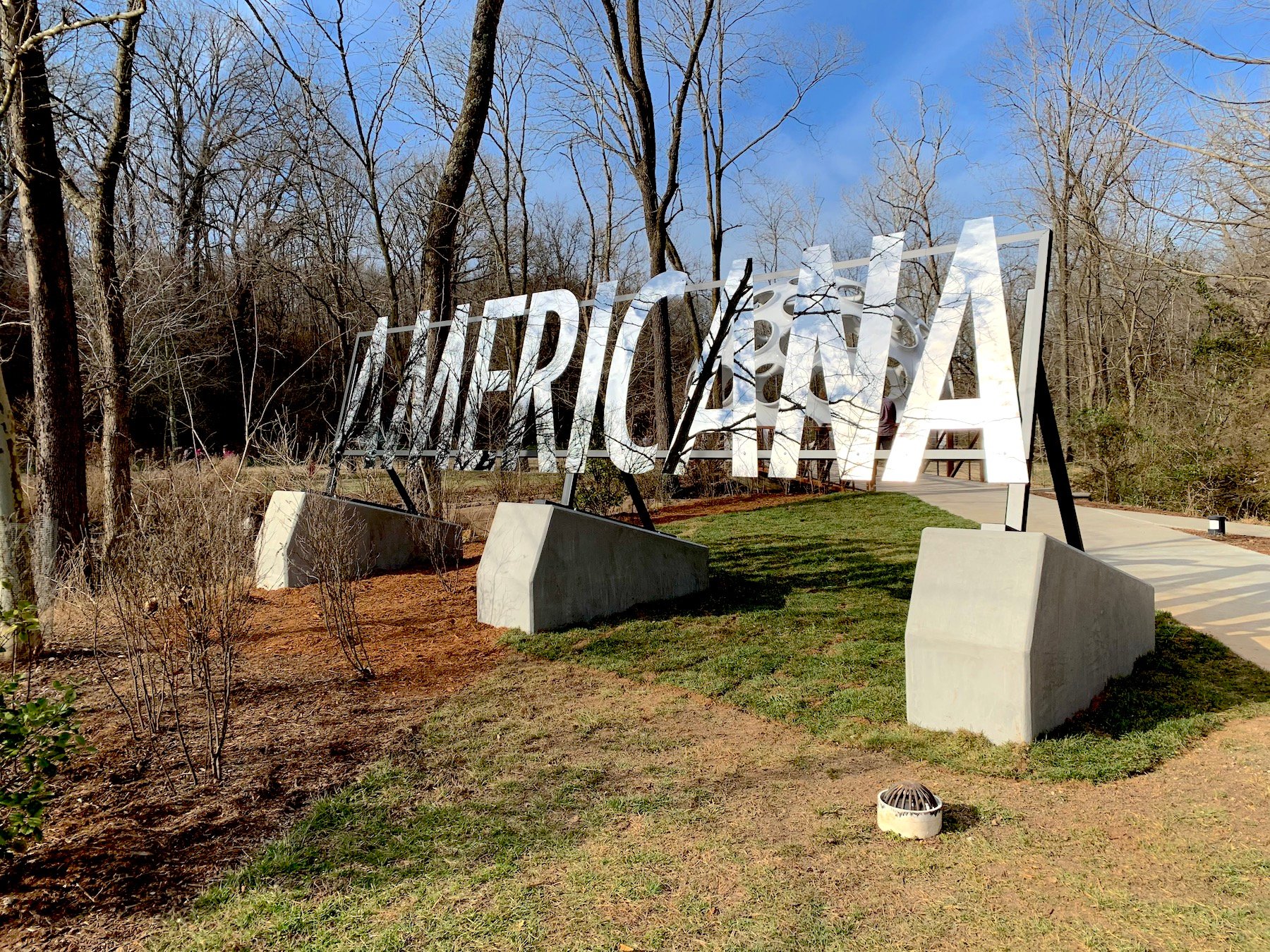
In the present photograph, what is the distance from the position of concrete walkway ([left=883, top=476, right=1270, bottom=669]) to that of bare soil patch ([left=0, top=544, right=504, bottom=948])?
5.85 m

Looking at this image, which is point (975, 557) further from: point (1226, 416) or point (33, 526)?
point (1226, 416)

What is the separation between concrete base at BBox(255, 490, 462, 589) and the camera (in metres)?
8.20

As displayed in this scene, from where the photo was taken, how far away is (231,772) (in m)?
3.81

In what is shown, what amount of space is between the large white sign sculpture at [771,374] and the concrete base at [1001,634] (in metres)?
0.57

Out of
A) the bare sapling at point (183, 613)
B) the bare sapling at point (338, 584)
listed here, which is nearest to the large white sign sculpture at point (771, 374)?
the bare sapling at point (338, 584)

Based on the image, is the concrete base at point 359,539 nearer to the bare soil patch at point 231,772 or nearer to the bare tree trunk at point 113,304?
the bare soil patch at point 231,772

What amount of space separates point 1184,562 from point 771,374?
5.57 meters

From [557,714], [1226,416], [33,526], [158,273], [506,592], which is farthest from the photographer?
[1226,416]

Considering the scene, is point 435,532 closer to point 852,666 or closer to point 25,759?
point 852,666

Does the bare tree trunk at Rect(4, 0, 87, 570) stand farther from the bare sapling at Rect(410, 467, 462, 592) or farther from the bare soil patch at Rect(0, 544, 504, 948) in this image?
the bare sapling at Rect(410, 467, 462, 592)

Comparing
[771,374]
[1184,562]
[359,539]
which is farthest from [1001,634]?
[359,539]

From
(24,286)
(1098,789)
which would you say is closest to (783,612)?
(1098,789)

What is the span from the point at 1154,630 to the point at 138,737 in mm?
6871

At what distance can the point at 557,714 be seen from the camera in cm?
463
